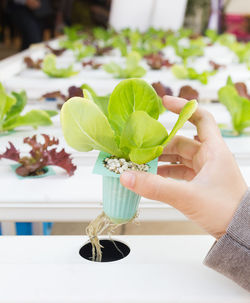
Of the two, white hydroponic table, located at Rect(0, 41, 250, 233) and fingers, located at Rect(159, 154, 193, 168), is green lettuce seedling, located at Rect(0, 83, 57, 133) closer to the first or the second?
white hydroponic table, located at Rect(0, 41, 250, 233)

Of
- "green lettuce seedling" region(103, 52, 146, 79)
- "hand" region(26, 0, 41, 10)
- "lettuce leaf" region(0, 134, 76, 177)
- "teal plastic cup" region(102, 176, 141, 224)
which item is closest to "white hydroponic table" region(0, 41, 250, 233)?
"lettuce leaf" region(0, 134, 76, 177)

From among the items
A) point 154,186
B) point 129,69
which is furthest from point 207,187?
point 129,69

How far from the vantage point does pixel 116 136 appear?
570 mm

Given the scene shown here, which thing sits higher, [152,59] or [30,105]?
[152,59]

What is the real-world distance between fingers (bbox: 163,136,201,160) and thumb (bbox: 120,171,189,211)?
6.3 inches

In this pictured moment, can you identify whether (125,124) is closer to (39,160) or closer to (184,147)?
(184,147)

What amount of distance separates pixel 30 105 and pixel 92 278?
0.95m

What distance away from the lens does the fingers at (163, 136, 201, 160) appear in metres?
0.62

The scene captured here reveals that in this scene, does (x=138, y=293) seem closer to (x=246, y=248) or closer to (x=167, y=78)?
(x=246, y=248)

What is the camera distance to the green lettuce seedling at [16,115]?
38.1 inches

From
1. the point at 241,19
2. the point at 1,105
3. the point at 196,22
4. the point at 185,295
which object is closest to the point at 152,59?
the point at 1,105

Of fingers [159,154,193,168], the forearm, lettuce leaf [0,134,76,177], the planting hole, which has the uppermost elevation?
fingers [159,154,193,168]

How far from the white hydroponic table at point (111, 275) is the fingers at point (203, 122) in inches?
7.1

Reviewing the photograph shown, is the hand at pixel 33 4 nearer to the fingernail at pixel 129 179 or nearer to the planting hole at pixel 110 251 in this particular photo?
the planting hole at pixel 110 251
